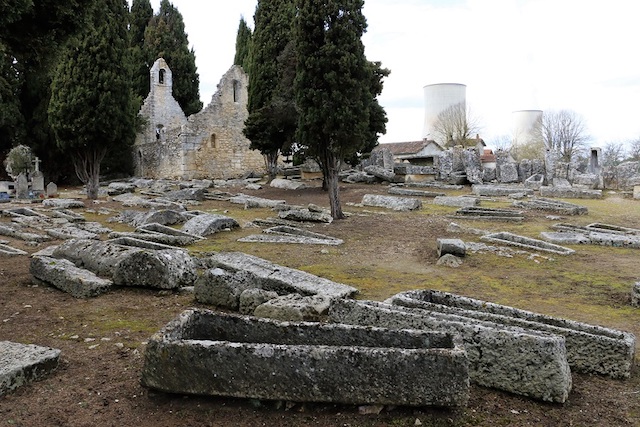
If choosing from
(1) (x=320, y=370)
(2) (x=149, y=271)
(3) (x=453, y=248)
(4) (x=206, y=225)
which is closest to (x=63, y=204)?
(4) (x=206, y=225)

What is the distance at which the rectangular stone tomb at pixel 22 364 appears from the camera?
150 inches

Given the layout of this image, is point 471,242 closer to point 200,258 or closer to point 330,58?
point 200,258

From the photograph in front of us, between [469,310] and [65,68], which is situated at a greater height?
[65,68]

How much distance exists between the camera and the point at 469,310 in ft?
15.5

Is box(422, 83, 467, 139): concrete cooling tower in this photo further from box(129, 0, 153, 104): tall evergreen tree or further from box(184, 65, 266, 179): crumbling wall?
box(129, 0, 153, 104): tall evergreen tree

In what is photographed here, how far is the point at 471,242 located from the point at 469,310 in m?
6.40

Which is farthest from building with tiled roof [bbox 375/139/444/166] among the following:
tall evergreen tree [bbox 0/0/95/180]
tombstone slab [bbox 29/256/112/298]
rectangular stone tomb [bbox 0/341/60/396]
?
rectangular stone tomb [bbox 0/341/60/396]

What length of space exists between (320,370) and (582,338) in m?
2.36

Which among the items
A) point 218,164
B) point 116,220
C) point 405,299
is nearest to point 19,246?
point 116,220

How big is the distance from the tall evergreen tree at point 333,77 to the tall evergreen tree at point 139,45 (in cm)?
2495

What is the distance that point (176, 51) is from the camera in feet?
129

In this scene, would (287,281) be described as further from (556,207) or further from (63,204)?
(63,204)

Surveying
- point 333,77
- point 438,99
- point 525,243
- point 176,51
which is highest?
point 176,51

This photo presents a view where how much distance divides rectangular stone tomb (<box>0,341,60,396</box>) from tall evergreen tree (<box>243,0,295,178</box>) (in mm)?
17992
